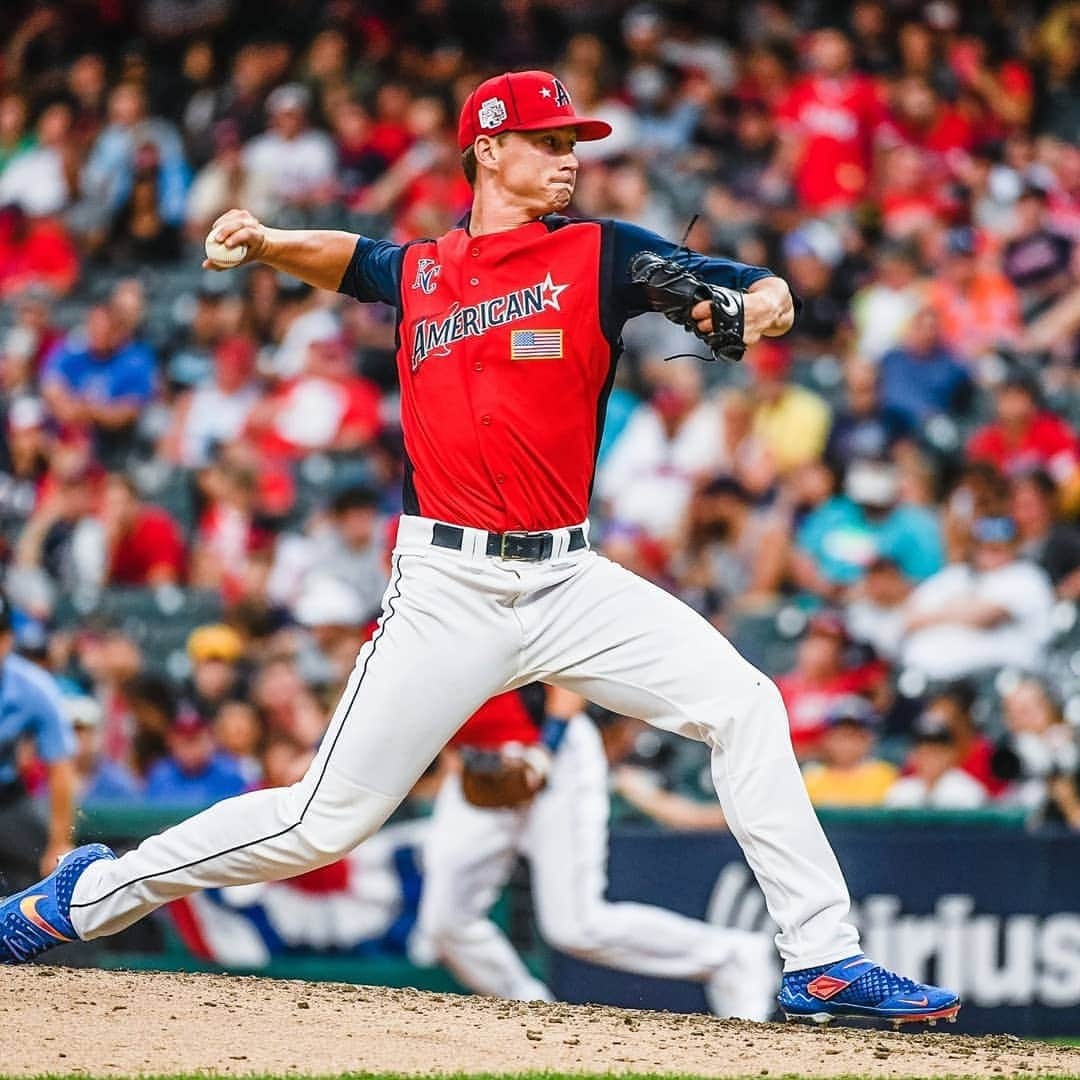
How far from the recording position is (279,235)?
5496 millimetres

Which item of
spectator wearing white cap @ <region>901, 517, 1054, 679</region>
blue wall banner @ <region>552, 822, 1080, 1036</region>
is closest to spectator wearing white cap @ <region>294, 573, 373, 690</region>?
blue wall banner @ <region>552, 822, 1080, 1036</region>

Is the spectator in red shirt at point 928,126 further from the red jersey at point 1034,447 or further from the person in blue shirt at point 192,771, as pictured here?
the person in blue shirt at point 192,771

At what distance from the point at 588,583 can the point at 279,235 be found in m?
1.25

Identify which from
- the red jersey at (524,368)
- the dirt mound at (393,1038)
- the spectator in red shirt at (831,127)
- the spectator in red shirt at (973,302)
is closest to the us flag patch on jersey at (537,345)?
the red jersey at (524,368)

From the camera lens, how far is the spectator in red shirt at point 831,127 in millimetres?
13102

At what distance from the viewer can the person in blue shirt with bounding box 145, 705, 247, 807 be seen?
375 inches

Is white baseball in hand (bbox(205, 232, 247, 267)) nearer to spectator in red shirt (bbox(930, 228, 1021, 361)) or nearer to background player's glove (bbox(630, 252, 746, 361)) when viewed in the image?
background player's glove (bbox(630, 252, 746, 361))

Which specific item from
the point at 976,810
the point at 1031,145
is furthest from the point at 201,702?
the point at 1031,145

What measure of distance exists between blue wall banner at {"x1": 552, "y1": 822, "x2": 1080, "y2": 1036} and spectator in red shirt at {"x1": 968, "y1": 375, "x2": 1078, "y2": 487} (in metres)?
2.82

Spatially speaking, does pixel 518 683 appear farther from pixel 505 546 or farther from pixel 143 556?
pixel 143 556

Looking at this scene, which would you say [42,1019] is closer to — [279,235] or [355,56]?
[279,235]

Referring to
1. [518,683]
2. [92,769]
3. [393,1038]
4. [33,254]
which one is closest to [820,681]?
[92,769]

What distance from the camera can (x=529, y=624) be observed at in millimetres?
5074

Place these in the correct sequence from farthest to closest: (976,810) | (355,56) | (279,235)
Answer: (355,56) → (976,810) → (279,235)
